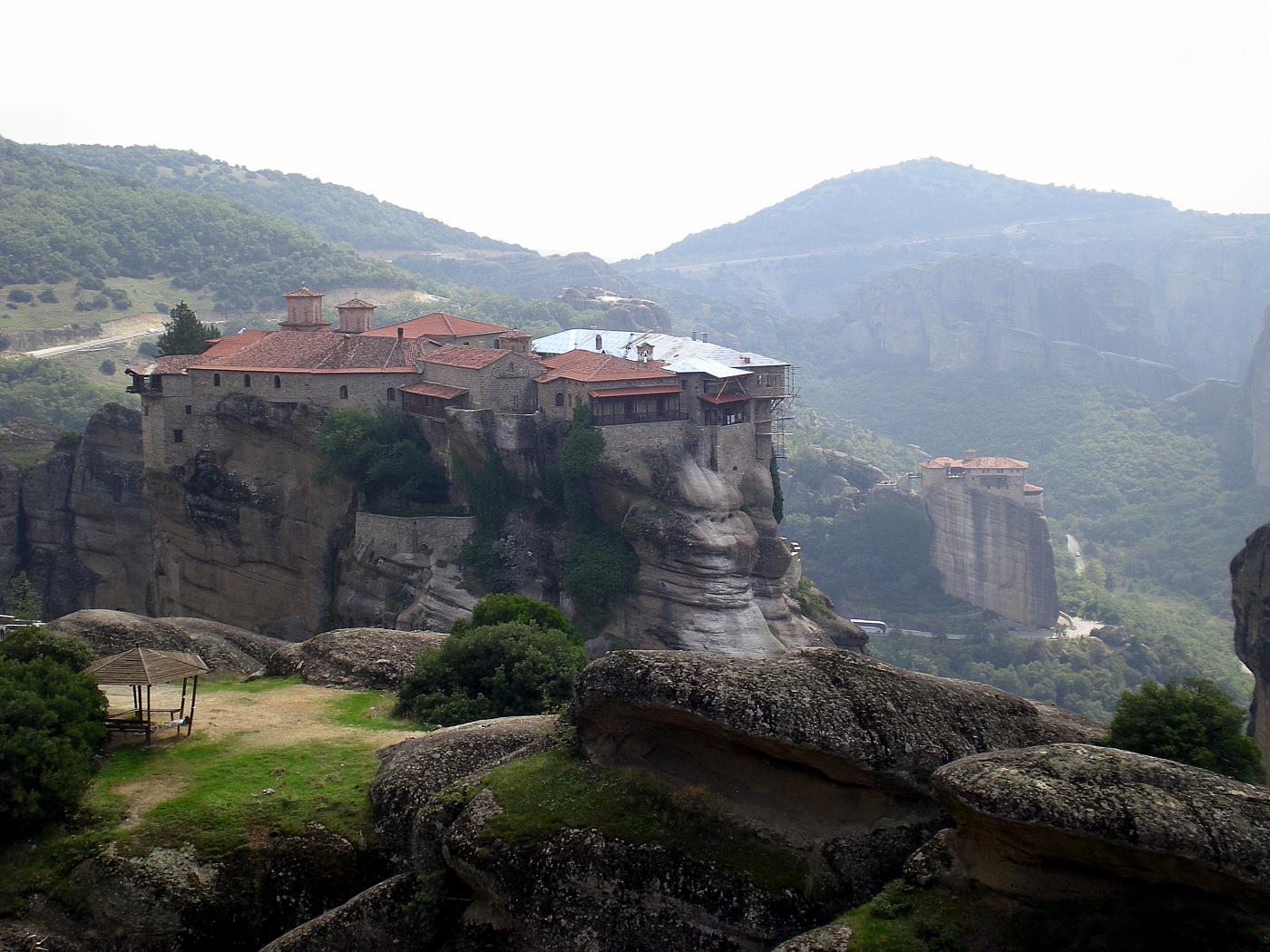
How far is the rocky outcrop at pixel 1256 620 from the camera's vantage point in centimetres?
3338

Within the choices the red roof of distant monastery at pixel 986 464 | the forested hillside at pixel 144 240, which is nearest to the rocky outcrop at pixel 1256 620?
the red roof of distant monastery at pixel 986 464

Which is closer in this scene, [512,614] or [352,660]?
[352,660]

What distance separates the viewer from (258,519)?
55656 millimetres

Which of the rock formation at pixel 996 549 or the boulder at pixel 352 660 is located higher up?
the boulder at pixel 352 660

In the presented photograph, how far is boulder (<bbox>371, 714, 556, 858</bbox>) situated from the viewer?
1961 centimetres

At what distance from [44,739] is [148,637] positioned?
942cm

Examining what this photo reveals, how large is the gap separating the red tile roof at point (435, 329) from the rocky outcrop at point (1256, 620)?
117 ft

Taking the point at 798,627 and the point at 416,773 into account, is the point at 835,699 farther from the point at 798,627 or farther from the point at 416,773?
the point at 798,627

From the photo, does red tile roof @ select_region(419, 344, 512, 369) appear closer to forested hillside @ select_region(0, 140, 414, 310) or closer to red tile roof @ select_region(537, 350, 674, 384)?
red tile roof @ select_region(537, 350, 674, 384)

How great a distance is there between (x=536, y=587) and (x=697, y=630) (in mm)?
6434

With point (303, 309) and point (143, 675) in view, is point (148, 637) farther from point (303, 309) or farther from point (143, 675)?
point (303, 309)

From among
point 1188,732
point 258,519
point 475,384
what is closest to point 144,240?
point 258,519

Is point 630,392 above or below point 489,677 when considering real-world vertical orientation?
above

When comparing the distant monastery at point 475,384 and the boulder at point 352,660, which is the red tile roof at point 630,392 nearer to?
the distant monastery at point 475,384
